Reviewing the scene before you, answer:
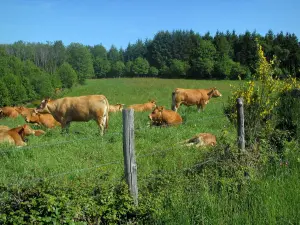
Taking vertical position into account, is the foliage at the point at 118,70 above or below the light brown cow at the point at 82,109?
above

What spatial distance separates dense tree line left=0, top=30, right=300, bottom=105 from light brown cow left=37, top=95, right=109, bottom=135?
1300cm

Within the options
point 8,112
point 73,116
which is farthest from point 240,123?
point 8,112

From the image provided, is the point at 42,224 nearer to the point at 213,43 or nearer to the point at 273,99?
the point at 273,99

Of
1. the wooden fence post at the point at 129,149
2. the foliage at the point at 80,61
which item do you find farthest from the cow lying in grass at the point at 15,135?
the foliage at the point at 80,61

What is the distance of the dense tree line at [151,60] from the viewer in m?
57.5

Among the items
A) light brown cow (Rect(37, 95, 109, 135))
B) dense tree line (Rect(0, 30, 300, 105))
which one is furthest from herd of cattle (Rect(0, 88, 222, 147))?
dense tree line (Rect(0, 30, 300, 105))

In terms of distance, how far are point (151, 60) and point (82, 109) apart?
120m

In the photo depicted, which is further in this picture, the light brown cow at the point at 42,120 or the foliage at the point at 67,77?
the foliage at the point at 67,77

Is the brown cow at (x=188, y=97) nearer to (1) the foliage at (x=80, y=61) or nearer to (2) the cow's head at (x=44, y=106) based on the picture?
(2) the cow's head at (x=44, y=106)

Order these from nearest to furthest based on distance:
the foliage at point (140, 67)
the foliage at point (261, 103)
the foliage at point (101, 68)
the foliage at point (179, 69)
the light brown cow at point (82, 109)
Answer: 1. the foliage at point (261, 103)
2. the light brown cow at point (82, 109)
3. the foliage at point (179, 69)
4. the foliage at point (140, 67)
5. the foliage at point (101, 68)

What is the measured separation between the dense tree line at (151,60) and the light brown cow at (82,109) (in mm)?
12996

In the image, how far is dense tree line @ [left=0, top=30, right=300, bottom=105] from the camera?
5753cm

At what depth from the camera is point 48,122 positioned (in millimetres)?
16297

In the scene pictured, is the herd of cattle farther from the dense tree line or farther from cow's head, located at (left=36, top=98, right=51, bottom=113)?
the dense tree line
